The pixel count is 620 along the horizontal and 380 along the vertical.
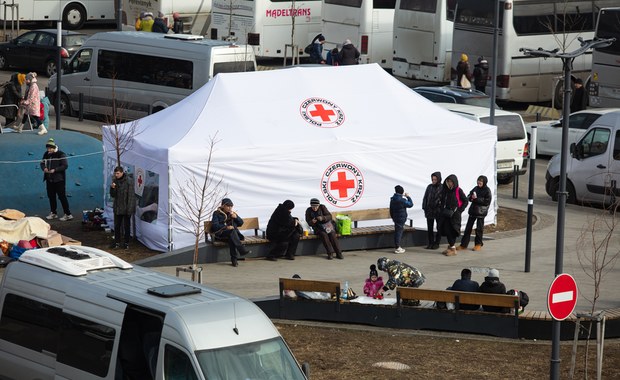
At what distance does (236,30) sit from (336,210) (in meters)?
19.9

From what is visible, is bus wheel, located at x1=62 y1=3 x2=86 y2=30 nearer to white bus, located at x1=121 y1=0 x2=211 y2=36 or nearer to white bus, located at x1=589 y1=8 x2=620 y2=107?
white bus, located at x1=121 y1=0 x2=211 y2=36

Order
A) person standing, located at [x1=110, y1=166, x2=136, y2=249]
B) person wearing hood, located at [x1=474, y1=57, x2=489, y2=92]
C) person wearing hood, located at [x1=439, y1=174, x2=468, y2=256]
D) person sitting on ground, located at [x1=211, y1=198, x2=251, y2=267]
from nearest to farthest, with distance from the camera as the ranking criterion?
person sitting on ground, located at [x1=211, y1=198, x2=251, y2=267] → person standing, located at [x1=110, y1=166, x2=136, y2=249] → person wearing hood, located at [x1=439, y1=174, x2=468, y2=256] → person wearing hood, located at [x1=474, y1=57, x2=489, y2=92]

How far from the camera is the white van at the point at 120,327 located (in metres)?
12.5

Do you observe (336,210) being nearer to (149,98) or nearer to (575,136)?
(575,136)

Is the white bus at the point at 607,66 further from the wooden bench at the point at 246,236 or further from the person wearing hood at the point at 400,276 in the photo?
the person wearing hood at the point at 400,276

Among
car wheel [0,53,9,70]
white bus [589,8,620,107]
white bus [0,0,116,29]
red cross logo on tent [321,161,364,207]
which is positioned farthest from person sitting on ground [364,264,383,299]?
white bus [0,0,116,29]

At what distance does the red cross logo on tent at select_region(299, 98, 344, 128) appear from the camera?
2505 centimetres

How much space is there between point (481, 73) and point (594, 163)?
420 inches

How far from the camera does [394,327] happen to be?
61.0ft

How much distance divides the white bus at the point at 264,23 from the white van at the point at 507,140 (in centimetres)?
1422

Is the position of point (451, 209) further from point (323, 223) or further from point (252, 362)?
point (252, 362)

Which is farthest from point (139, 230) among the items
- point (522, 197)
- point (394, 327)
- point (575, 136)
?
point (575, 136)

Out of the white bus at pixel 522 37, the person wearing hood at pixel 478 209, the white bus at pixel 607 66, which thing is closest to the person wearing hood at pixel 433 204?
the person wearing hood at pixel 478 209

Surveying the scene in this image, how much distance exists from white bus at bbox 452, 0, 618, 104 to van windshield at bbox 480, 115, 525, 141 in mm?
8424
